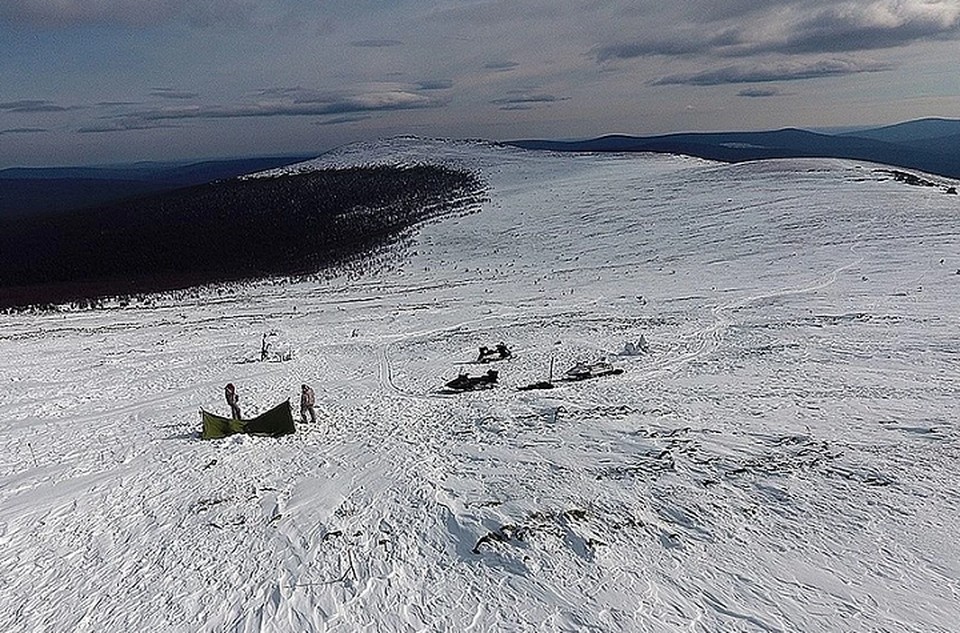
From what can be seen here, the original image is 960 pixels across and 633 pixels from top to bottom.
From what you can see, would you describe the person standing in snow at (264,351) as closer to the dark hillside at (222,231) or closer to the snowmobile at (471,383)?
the snowmobile at (471,383)

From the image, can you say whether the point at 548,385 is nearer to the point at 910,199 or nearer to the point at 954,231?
the point at 954,231

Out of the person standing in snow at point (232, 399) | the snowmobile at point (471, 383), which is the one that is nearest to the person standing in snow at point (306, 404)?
the person standing in snow at point (232, 399)

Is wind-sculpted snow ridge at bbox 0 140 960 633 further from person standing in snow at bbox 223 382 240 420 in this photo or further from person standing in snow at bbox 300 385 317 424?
person standing in snow at bbox 223 382 240 420

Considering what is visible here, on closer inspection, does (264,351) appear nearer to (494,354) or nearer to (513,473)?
(494,354)

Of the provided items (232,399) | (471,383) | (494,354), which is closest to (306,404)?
(232,399)

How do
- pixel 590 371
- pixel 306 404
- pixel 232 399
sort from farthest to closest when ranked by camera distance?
1. pixel 590 371
2. pixel 306 404
3. pixel 232 399

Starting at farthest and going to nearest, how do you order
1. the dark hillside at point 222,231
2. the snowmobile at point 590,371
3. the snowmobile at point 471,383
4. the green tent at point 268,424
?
the dark hillside at point 222,231 < the snowmobile at point 590,371 < the snowmobile at point 471,383 < the green tent at point 268,424
